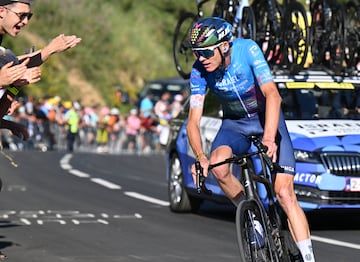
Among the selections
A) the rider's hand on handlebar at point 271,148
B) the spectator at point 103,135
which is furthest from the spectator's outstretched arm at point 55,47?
the spectator at point 103,135

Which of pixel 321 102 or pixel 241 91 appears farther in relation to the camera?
pixel 321 102

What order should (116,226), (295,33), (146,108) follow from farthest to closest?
(146,108) < (295,33) < (116,226)

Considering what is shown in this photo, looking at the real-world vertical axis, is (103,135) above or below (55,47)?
below

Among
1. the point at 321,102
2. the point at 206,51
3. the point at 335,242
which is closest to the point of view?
the point at 206,51

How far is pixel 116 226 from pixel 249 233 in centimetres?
550

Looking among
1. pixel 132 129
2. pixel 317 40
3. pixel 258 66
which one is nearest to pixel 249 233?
pixel 258 66

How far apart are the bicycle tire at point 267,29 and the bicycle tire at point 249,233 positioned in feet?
23.0

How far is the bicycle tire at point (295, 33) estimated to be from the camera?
1541 cm

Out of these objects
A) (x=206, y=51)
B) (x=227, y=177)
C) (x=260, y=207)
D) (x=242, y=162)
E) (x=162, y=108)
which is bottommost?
(x=162, y=108)

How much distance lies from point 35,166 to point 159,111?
Result: 515 inches

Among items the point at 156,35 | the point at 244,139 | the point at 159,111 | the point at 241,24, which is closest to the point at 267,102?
the point at 244,139

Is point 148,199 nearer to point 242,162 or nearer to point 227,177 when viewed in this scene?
point 227,177

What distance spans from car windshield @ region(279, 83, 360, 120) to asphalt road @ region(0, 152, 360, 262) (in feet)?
3.82

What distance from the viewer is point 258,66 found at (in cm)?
917
